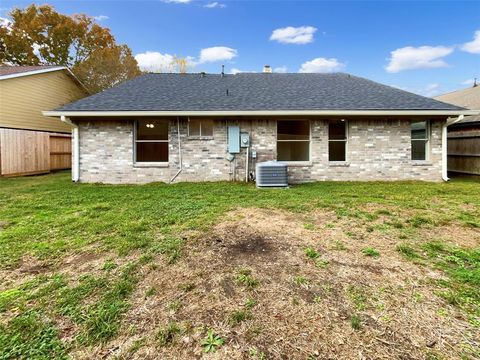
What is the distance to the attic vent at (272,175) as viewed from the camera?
7586mm

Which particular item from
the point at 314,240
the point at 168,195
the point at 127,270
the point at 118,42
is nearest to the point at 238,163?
the point at 168,195

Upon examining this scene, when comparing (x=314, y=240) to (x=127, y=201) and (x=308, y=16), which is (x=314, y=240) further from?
(x=308, y=16)

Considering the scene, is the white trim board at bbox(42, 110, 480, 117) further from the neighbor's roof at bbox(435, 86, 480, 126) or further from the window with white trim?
the neighbor's roof at bbox(435, 86, 480, 126)

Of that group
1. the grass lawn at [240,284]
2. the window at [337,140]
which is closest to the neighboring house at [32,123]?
the grass lawn at [240,284]

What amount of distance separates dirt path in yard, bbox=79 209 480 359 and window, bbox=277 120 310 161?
5.78 meters

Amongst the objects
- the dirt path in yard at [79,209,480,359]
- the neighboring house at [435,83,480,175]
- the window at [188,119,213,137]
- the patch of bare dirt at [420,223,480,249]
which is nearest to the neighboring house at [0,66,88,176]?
the window at [188,119,213,137]

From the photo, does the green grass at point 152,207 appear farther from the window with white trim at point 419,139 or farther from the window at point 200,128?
the window at point 200,128

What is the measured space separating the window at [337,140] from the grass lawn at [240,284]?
4180mm

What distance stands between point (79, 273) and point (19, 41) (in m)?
28.0

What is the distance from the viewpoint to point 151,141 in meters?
8.73

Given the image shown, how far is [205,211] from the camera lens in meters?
4.99

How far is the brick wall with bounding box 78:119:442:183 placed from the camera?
28.0 ft

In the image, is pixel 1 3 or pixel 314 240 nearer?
pixel 314 240

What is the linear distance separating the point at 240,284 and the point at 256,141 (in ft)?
21.8
